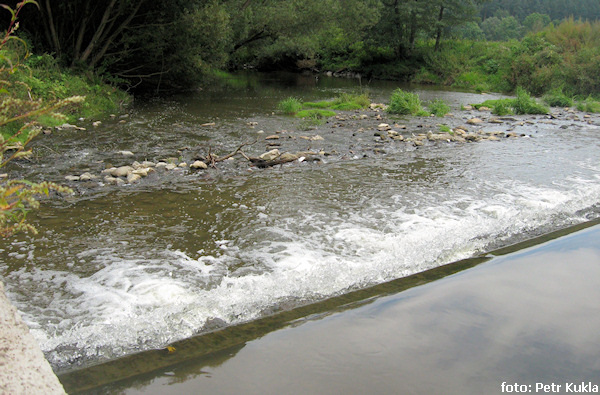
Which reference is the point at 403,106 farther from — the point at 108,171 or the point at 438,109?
the point at 108,171

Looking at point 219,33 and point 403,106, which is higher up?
point 219,33

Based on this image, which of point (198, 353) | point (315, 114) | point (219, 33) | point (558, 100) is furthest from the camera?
point (558, 100)

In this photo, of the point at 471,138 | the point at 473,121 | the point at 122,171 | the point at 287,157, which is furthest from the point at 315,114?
the point at 122,171

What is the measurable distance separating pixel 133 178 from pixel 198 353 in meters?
4.36

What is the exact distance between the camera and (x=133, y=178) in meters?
6.69

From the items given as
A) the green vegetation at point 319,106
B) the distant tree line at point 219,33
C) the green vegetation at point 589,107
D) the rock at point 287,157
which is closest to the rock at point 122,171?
the rock at point 287,157

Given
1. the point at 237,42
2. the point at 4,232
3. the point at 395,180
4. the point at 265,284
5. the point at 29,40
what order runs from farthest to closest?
1. the point at 237,42
2. the point at 29,40
3. the point at 395,180
4. the point at 265,284
5. the point at 4,232

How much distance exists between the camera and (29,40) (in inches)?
519

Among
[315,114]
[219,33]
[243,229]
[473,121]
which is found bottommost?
[473,121]

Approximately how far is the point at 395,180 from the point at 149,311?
4614mm

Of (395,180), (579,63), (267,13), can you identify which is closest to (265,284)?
(395,180)

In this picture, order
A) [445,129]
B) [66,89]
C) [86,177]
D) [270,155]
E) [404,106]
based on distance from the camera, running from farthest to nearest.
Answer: [404,106] → [66,89] → [445,129] → [270,155] → [86,177]

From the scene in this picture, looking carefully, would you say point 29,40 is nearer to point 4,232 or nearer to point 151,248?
point 151,248

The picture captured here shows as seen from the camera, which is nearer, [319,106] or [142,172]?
[142,172]
